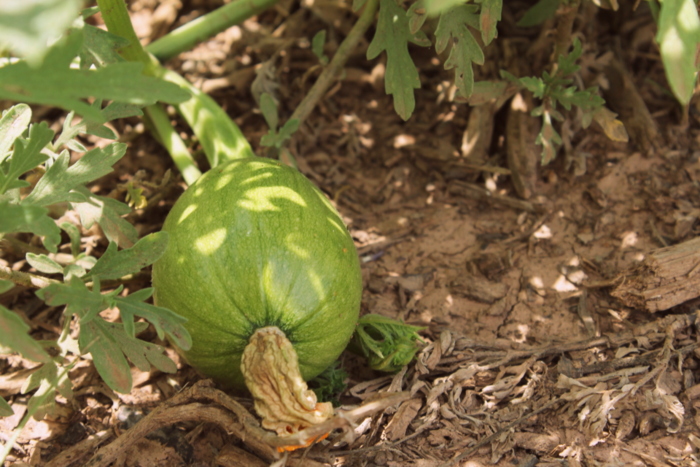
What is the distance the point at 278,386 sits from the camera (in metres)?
2.40

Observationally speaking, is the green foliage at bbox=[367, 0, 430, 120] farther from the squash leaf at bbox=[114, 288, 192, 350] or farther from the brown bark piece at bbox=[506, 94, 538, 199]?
the squash leaf at bbox=[114, 288, 192, 350]

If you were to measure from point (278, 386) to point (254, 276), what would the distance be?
→ 18.5 inches

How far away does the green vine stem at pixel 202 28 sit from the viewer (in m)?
3.76

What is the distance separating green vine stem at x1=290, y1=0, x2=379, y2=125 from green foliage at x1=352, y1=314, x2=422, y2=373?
146cm

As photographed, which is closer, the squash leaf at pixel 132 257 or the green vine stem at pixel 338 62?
the squash leaf at pixel 132 257

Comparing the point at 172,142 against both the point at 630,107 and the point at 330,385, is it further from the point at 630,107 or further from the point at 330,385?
the point at 630,107

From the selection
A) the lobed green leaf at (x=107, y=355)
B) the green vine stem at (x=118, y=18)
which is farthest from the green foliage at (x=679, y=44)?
the green vine stem at (x=118, y=18)

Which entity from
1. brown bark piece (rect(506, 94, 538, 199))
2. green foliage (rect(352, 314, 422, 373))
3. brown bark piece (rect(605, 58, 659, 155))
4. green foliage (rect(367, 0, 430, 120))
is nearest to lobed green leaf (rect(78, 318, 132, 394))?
green foliage (rect(352, 314, 422, 373))

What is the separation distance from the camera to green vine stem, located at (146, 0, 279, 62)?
376 centimetres

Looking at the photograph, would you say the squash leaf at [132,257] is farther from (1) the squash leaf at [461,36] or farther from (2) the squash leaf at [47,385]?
(1) the squash leaf at [461,36]

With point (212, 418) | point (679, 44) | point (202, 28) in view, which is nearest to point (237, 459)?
point (212, 418)

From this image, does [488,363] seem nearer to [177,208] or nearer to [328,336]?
[328,336]

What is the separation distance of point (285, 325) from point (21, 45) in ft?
4.80

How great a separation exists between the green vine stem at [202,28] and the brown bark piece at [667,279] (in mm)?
2735
